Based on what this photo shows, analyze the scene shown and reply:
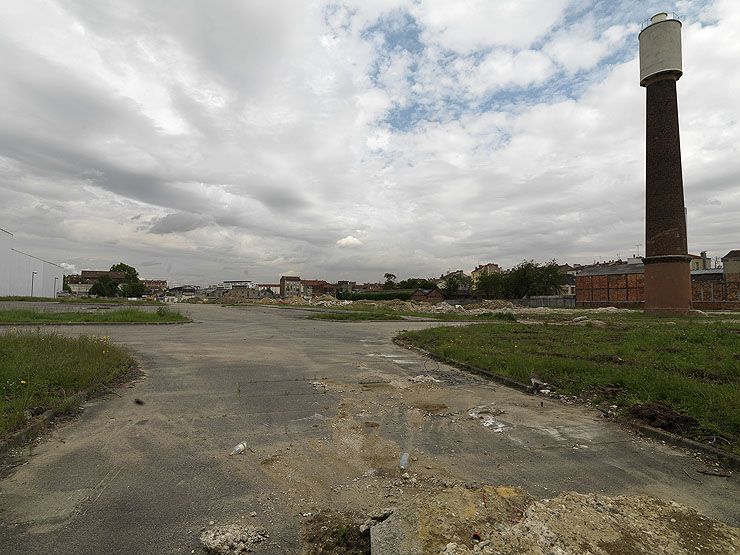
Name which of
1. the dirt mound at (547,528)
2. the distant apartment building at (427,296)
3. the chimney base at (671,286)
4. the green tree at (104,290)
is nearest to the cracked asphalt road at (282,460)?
the dirt mound at (547,528)

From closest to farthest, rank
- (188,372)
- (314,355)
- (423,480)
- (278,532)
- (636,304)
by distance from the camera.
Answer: (278,532), (423,480), (188,372), (314,355), (636,304)

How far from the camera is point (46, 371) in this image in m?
7.65

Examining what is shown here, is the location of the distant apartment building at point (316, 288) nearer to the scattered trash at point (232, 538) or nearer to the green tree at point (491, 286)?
the green tree at point (491, 286)

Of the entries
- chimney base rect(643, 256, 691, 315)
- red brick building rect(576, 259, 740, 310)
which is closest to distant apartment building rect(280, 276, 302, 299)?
red brick building rect(576, 259, 740, 310)

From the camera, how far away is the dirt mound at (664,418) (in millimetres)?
5621

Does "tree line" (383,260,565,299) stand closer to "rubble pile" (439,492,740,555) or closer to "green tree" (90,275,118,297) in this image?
"rubble pile" (439,492,740,555)

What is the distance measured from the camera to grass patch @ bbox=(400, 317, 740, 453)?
6082 mm

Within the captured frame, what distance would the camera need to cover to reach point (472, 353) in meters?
11.8

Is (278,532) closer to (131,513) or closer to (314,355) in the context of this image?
(131,513)

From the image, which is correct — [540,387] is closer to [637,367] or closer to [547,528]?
[637,367]

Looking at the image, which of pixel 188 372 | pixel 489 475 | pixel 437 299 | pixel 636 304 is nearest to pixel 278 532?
pixel 489 475

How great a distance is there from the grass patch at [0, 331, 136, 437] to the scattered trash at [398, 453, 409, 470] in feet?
14.9

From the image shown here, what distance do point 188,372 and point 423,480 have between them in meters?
7.23

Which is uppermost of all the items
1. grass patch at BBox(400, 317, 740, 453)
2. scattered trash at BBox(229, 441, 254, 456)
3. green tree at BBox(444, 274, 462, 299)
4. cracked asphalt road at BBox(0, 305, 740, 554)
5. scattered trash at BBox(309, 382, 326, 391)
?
green tree at BBox(444, 274, 462, 299)
